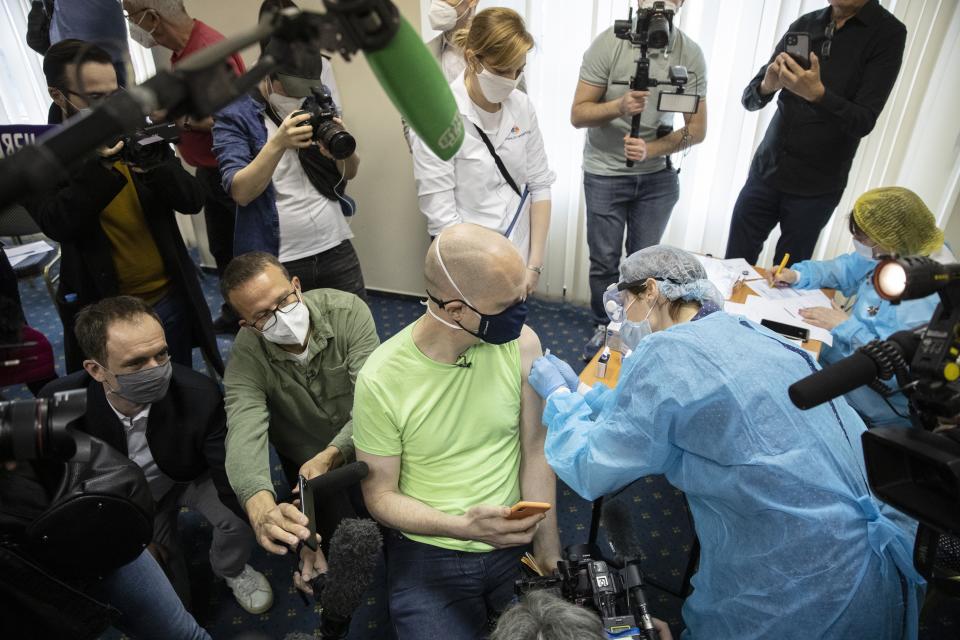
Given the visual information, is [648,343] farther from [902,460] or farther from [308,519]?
[308,519]

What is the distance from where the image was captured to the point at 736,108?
318 centimetres

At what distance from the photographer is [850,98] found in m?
2.65

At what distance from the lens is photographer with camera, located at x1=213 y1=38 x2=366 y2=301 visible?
6.79 ft

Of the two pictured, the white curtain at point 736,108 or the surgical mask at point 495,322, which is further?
the white curtain at point 736,108

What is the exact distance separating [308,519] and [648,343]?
0.93 m

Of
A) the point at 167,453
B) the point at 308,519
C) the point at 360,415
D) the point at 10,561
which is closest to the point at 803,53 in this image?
the point at 360,415

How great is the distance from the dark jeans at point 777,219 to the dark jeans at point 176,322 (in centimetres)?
281

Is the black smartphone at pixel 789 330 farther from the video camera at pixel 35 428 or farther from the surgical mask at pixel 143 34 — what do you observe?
the surgical mask at pixel 143 34

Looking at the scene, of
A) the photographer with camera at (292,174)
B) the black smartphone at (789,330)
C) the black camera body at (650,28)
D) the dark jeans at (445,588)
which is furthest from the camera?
the black camera body at (650,28)

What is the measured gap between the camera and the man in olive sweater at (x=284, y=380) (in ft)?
5.77

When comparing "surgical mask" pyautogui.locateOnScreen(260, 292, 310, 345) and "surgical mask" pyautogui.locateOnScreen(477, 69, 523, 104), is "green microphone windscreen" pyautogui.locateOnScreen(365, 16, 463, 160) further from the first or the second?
"surgical mask" pyautogui.locateOnScreen(477, 69, 523, 104)

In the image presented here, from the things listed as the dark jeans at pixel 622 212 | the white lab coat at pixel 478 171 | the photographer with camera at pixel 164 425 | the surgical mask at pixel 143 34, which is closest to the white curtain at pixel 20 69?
the surgical mask at pixel 143 34

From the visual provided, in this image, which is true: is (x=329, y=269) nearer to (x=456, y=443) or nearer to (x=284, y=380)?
(x=284, y=380)

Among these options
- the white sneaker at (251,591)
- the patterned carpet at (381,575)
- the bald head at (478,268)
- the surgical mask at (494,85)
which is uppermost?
the surgical mask at (494,85)
